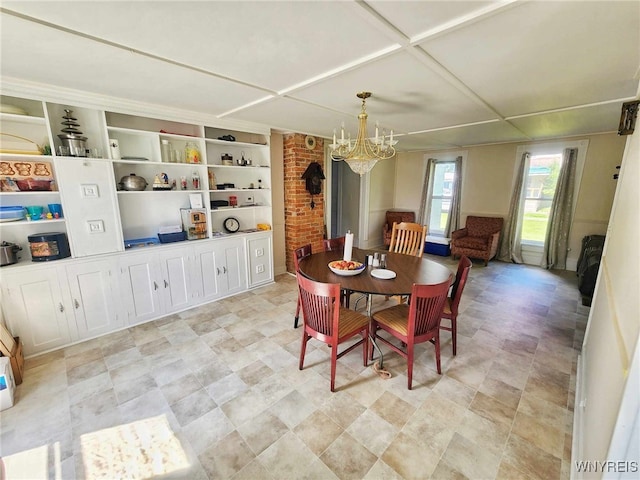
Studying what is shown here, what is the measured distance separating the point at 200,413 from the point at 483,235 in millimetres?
5551

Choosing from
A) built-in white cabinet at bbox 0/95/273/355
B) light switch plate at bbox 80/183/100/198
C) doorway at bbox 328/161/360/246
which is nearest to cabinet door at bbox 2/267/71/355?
built-in white cabinet at bbox 0/95/273/355

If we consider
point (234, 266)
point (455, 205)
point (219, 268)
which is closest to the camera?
point (219, 268)

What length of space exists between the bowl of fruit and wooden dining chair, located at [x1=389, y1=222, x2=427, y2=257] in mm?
1160

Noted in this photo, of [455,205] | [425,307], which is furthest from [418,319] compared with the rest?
[455,205]

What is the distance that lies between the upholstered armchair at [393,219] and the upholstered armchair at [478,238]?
1.20 meters

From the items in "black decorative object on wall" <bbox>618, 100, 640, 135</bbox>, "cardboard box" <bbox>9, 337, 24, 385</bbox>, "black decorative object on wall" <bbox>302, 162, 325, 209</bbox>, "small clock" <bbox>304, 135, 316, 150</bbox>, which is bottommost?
"cardboard box" <bbox>9, 337, 24, 385</bbox>

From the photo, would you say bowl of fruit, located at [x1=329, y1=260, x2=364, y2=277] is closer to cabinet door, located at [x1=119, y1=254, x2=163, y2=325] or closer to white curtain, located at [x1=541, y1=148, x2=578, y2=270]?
cabinet door, located at [x1=119, y1=254, x2=163, y2=325]

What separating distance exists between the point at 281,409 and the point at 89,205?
258cm

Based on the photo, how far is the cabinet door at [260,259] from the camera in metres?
3.83

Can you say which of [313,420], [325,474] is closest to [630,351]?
[325,474]

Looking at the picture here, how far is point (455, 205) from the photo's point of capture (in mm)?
5770

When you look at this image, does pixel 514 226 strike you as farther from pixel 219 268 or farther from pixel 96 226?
pixel 96 226

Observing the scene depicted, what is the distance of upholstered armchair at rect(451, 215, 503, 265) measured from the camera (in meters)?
4.91

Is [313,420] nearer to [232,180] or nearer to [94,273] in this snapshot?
[94,273]
